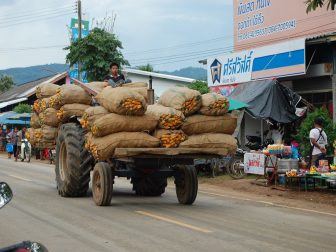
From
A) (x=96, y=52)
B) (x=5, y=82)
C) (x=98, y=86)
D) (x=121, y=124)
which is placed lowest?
(x=121, y=124)

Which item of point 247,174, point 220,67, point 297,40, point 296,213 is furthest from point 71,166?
point 220,67

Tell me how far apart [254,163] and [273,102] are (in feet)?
9.84

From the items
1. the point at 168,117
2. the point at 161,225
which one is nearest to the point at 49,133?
the point at 168,117

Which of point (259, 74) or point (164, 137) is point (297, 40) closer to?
point (259, 74)

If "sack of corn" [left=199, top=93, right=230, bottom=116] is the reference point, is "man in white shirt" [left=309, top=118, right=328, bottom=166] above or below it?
below

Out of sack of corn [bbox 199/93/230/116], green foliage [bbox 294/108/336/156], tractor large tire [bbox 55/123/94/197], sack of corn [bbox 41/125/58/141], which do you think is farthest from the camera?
green foliage [bbox 294/108/336/156]

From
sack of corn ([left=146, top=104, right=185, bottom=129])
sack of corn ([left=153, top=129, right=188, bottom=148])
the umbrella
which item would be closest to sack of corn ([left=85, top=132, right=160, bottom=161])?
sack of corn ([left=153, top=129, right=188, bottom=148])

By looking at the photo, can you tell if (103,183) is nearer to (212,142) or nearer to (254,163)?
(212,142)

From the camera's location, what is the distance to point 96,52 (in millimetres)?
25781

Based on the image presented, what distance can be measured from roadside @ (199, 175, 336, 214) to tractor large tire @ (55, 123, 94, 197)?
4.23 metres

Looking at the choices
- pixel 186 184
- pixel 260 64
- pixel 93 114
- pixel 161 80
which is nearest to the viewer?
pixel 93 114

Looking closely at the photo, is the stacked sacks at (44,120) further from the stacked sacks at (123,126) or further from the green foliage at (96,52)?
the green foliage at (96,52)

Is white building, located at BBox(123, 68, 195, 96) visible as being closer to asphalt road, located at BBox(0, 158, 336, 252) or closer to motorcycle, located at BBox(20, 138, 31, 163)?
motorcycle, located at BBox(20, 138, 31, 163)

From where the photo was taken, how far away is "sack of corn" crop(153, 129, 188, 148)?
35.0ft
